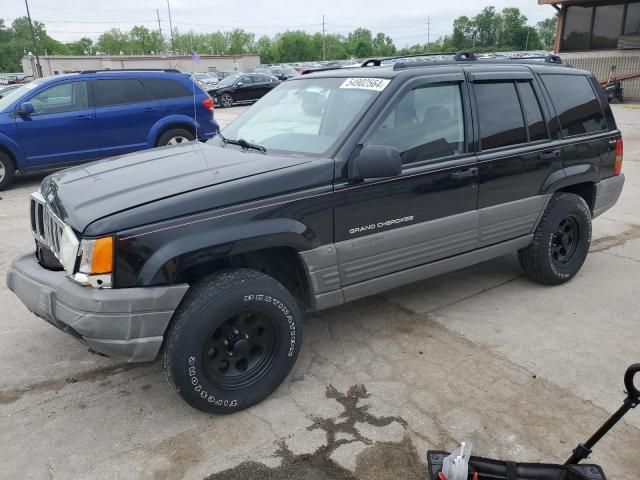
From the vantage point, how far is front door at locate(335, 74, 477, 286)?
3.40 m

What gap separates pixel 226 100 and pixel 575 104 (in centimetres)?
2195

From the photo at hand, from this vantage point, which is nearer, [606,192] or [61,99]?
[606,192]

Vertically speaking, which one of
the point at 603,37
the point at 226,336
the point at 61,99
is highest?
the point at 603,37

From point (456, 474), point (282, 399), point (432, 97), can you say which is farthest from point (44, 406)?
point (432, 97)

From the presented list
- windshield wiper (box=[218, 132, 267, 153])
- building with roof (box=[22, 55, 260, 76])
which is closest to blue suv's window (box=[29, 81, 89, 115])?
windshield wiper (box=[218, 132, 267, 153])

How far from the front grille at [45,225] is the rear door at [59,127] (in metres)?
5.92

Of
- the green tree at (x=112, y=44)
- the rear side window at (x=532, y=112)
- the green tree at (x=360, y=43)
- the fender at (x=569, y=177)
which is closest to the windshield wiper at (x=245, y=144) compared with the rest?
the rear side window at (x=532, y=112)

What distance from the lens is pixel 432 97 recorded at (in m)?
3.79

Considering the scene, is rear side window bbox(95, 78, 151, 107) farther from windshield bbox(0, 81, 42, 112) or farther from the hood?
the hood

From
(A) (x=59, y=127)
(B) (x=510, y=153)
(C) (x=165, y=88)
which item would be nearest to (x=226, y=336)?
(B) (x=510, y=153)

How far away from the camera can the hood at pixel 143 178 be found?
2875 millimetres

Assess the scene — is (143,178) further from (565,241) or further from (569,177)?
(565,241)

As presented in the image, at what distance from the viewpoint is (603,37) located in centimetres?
2195

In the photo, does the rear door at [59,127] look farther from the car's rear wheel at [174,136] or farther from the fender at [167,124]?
the car's rear wheel at [174,136]
